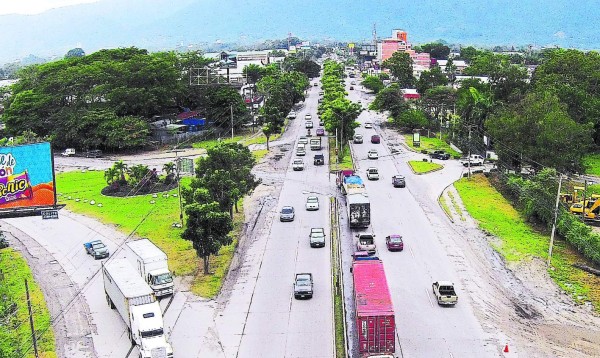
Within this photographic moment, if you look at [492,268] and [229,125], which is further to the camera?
[229,125]

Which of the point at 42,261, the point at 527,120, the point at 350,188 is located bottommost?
the point at 42,261

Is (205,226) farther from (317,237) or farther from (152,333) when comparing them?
(152,333)

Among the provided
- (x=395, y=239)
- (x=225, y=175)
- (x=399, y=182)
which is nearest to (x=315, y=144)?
(x=399, y=182)

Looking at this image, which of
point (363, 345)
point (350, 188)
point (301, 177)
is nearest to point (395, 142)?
point (301, 177)

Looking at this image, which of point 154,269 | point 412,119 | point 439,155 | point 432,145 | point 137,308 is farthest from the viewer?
point 412,119

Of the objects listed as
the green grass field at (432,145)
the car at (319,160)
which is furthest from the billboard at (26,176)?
the green grass field at (432,145)

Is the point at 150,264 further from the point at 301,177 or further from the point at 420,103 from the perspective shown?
the point at 420,103
